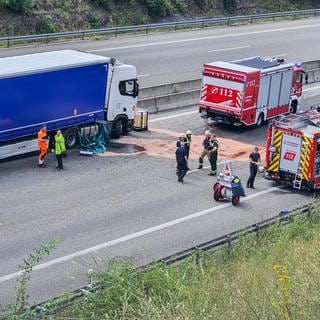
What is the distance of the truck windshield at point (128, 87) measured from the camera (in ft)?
101

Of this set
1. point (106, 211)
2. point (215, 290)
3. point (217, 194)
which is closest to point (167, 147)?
point (217, 194)

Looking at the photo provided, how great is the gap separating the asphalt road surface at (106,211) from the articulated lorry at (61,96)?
907mm

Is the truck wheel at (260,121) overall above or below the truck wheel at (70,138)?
below

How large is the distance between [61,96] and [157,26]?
2319 cm

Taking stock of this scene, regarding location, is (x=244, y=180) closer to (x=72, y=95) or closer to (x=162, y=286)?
(x=72, y=95)

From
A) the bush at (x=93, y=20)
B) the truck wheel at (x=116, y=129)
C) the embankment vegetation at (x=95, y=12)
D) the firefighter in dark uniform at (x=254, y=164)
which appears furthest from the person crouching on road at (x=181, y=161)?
the bush at (x=93, y=20)

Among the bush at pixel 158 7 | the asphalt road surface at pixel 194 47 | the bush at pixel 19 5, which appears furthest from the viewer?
the bush at pixel 158 7

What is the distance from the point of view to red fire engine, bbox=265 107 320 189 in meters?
25.5

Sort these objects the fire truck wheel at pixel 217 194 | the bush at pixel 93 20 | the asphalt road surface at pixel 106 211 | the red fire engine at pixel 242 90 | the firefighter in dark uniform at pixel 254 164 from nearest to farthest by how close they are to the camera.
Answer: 1. the asphalt road surface at pixel 106 211
2. the fire truck wheel at pixel 217 194
3. the firefighter in dark uniform at pixel 254 164
4. the red fire engine at pixel 242 90
5. the bush at pixel 93 20

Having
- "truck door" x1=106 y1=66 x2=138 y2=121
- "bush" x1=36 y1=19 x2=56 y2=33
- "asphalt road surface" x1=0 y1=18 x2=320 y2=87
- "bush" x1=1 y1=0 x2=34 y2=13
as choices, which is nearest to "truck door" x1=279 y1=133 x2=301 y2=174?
"truck door" x1=106 y1=66 x2=138 y2=121

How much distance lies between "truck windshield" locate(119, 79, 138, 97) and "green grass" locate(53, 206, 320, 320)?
551 inches

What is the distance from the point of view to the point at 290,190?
86.2 feet

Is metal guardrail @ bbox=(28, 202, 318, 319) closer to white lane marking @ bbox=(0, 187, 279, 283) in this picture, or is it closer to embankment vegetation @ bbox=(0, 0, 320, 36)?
white lane marking @ bbox=(0, 187, 279, 283)

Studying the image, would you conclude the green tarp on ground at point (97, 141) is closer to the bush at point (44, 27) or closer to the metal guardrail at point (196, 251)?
the metal guardrail at point (196, 251)
